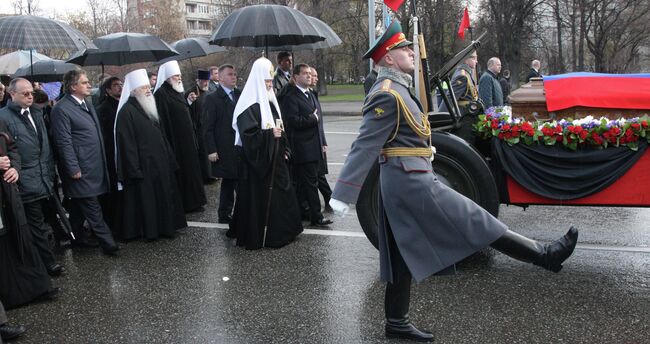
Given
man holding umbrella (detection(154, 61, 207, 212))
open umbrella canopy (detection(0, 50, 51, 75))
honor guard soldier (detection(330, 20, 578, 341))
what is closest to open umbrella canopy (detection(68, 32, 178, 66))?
man holding umbrella (detection(154, 61, 207, 212))

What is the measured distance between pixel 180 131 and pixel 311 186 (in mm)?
1895

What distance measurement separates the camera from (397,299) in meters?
3.84

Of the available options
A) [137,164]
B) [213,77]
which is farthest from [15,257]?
[213,77]

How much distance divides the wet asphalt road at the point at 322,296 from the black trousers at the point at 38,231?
23cm

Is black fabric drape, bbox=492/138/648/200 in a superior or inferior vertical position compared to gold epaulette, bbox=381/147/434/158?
inferior

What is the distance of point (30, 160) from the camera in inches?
215

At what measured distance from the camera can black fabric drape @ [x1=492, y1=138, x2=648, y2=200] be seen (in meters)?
4.89

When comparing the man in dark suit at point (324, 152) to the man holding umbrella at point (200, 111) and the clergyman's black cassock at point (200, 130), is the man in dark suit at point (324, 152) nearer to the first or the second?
the man holding umbrella at point (200, 111)

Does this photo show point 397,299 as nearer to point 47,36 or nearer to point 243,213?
point 243,213

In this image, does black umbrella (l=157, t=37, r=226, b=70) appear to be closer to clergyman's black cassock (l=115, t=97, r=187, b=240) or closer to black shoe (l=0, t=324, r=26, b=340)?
clergyman's black cassock (l=115, t=97, r=187, b=240)

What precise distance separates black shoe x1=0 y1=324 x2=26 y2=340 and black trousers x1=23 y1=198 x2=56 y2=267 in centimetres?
115

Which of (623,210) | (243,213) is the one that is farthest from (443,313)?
(623,210)

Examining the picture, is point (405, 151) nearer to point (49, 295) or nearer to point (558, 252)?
point (558, 252)

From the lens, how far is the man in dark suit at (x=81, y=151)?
5965 mm
